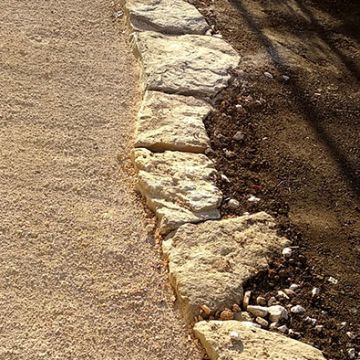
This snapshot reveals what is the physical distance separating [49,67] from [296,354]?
209 centimetres

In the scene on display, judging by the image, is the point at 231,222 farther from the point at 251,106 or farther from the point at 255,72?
the point at 255,72

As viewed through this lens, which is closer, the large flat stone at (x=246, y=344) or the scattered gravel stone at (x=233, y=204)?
the large flat stone at (x=246, y=344)

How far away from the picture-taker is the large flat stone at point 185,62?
13.3ft

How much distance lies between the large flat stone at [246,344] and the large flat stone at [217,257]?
0.35 ft

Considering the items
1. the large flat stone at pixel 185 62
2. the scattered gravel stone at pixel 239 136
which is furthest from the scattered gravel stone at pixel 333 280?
the large flat stone at pixel 185 62

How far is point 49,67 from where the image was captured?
4.06 m

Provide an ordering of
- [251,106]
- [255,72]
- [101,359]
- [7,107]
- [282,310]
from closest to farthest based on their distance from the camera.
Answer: [101,359] → [282,310] → [7,107] → [251,106] → [255,72]

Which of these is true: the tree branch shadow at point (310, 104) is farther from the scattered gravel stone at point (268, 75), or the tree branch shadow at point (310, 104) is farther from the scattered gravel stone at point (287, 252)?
the scattered gravel stone at point (287, 252)

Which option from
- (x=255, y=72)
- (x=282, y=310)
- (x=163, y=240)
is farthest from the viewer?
(x=255, y=72)

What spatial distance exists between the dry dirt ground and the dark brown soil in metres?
0.45

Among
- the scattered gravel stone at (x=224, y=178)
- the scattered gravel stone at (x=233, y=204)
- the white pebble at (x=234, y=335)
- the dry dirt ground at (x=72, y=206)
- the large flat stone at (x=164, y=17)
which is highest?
the large flat stone at (x=164, y=17)

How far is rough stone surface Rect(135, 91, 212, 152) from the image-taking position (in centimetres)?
366

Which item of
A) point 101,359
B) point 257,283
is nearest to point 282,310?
point 257,283

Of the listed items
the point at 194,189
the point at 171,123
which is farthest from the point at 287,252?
the point at 171,123
